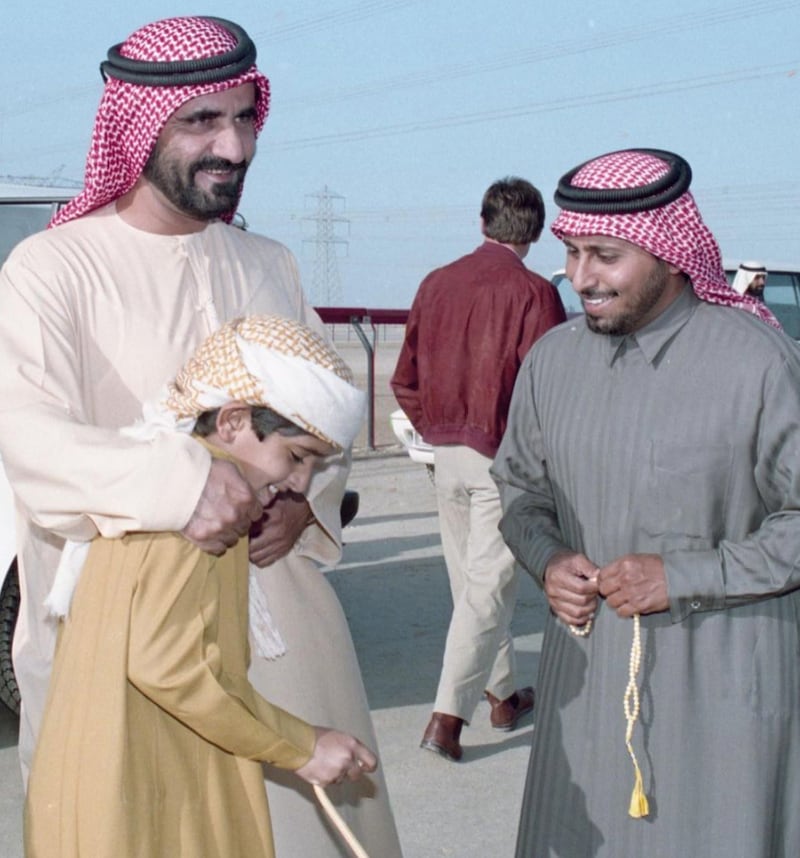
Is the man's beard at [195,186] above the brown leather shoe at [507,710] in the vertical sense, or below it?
above

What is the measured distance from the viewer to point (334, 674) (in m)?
3.11

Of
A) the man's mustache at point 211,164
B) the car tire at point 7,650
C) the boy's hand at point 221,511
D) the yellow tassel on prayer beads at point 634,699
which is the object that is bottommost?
the car tire at point 7,650

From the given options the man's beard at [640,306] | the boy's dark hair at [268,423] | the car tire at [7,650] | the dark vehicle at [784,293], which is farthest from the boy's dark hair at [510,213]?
the dark vehicle at [784,293]

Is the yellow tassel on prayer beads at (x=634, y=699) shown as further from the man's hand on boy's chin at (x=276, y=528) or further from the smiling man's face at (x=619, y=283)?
the man's hand on boy's chin at (x=276, y=528)

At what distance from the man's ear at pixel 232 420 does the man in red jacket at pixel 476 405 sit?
9.99ft

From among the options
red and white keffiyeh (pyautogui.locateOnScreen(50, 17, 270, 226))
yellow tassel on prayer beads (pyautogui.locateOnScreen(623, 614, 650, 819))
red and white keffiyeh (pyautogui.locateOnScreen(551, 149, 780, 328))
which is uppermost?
red and white keffiyeh (pyautogui.locateOnScreen(50, 17, 270, 226))

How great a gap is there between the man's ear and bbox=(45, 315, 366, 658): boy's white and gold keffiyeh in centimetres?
1

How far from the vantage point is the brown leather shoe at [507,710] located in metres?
5.82

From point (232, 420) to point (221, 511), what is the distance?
0.57 ft

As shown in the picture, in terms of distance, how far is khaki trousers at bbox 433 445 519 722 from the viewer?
5.46 m

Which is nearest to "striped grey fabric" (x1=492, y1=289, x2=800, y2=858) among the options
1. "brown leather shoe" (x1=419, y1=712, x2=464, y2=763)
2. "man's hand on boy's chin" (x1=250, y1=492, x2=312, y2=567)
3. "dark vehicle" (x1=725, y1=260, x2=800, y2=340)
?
"man's hand on boy's chin" (x1=250, y1=492, x2=312, y2=567)

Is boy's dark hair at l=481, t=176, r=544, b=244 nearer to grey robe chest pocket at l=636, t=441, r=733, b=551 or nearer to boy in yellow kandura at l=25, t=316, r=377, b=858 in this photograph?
grey robe chest pocket at l=636, t=441, r=733, b=551

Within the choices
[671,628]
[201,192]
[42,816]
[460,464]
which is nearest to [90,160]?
[201,192]

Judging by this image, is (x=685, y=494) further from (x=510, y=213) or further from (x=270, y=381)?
(x=510, y=213)
